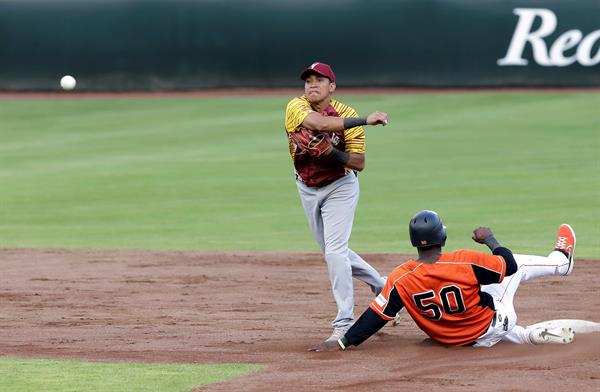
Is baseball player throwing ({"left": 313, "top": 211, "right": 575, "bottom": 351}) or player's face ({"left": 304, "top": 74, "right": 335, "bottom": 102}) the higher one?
player's face ({"left": 304, "top": 74, "right": 335, "bottom": 102})

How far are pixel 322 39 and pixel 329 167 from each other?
18.4m

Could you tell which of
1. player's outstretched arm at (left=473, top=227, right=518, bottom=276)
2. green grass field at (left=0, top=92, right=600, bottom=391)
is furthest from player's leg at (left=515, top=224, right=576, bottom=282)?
green grass field at (left=0, top=92, right=600, bottom=391)

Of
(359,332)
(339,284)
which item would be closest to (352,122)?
(339,284)

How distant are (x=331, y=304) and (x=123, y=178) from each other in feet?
34.7

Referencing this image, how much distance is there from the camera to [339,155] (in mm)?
8008

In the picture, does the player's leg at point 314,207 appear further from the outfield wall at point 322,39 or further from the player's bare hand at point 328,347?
the outfield wall at point 322,39

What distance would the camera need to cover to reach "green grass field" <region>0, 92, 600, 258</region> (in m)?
15.1

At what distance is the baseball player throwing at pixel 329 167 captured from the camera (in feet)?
26.3

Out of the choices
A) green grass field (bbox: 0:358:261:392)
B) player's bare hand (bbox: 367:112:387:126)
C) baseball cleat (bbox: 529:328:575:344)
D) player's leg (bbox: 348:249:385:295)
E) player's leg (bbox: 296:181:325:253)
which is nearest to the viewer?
green grass field (bbox: 0:358:261:392)

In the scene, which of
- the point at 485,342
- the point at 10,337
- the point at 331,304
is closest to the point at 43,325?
the point at 10,337

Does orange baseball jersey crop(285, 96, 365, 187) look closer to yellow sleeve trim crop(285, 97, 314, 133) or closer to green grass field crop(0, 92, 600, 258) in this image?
yellow sleeve trim crop(285, 97, 314, 133)

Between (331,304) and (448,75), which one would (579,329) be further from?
(448,75)

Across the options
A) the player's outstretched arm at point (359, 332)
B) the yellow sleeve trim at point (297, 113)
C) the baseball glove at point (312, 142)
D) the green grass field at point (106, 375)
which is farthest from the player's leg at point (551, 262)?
the green grass field at point (106, 375)

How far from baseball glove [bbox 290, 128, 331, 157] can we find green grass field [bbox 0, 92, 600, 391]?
66.1 inches
